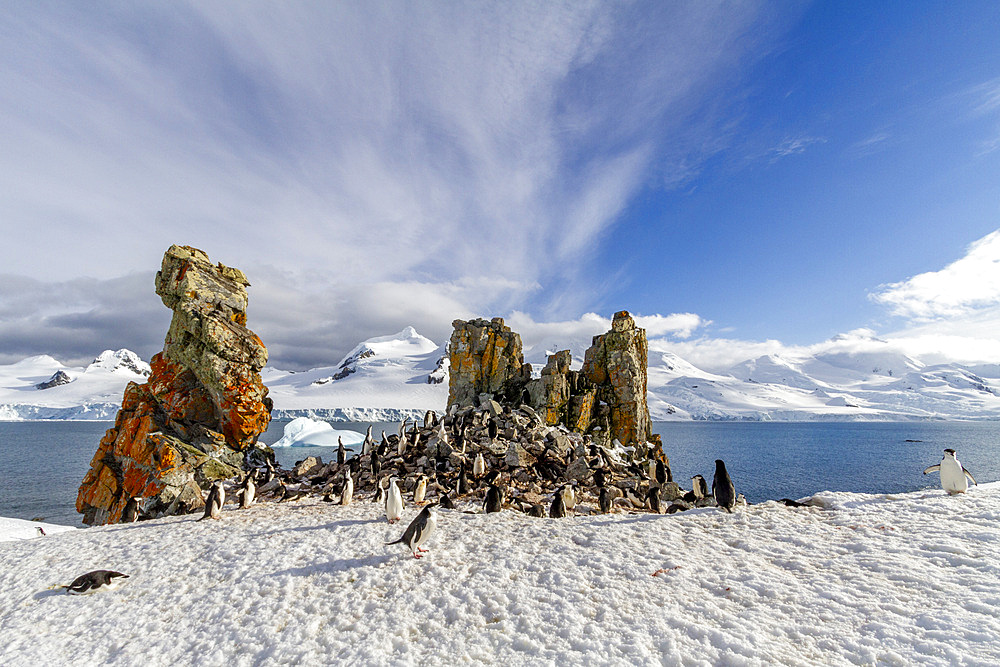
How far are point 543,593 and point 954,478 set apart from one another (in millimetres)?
11539

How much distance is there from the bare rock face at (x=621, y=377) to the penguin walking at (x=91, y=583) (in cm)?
3460

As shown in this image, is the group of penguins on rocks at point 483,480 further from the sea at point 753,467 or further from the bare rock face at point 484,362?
the sea at point 753,467

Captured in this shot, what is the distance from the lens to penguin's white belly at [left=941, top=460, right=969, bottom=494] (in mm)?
10555

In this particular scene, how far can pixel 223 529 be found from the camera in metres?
10.3

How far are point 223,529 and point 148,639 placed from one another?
4.66 meters

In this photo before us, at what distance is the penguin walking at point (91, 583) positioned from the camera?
7.29 meters

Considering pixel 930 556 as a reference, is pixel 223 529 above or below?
below

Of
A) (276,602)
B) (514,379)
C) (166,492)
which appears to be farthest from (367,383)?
(276,602)

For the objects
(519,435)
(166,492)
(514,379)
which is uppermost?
(514,379)

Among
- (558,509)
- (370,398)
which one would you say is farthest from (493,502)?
(370,398)

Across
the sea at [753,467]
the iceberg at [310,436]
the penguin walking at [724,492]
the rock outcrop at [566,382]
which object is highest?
the rock outcrop at [566,382]

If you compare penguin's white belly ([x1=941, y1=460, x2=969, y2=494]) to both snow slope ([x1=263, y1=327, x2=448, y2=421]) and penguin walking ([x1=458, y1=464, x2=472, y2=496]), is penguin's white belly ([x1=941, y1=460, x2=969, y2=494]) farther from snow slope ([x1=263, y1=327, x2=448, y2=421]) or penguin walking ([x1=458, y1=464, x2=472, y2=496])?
snow slope ([x1=263, y1=327, x2=448, y2=421])

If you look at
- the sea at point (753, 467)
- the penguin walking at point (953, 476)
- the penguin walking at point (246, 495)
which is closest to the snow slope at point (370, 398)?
the sea at point (753, 467)

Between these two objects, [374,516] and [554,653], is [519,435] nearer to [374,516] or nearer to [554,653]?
[374,516]
